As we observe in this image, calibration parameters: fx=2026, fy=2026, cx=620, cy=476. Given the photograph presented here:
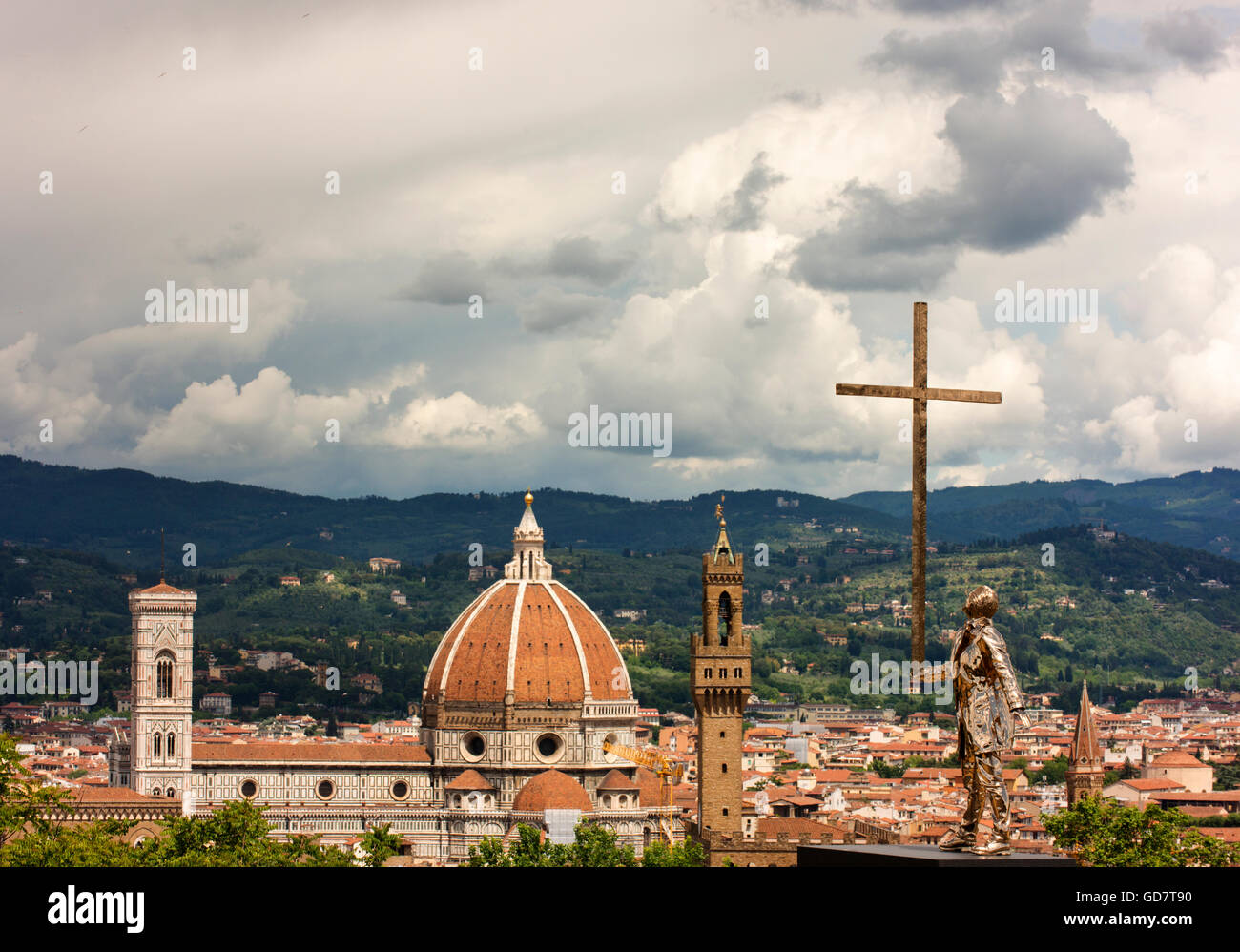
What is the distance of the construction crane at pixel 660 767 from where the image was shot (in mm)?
97250

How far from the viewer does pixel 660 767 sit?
103 m

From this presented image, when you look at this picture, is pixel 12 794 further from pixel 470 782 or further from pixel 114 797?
pixel 470 782

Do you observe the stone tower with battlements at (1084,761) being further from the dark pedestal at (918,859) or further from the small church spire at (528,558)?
the dark pedestal at (918,859)

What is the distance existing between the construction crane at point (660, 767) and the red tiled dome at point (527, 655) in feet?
9.99

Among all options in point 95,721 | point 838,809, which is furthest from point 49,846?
point 95,721

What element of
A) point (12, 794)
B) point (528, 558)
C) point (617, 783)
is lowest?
point (617, 783)

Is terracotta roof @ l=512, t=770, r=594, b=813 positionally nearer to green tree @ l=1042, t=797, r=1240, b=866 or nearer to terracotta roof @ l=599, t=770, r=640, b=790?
terracotta roof @ l=599, t=770, r=640, b=790

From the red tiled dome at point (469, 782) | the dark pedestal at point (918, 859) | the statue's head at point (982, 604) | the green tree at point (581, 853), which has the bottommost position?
the green tree at point (581, 853)

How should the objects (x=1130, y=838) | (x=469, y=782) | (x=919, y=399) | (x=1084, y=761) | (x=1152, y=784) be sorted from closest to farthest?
(x=919, y=399)
(x=1130, y=838)
(x=1084, y=761)
(x=469, y=782)
(x=1152, y=784)

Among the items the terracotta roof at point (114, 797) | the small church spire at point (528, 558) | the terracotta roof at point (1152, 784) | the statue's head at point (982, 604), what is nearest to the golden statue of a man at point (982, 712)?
the statue's head at point (982, 604)

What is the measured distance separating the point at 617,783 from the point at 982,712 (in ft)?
258

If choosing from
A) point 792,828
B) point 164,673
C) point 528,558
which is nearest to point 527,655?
point 528,558

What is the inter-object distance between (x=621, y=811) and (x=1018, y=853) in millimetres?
77821
